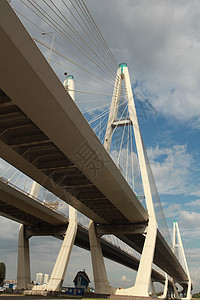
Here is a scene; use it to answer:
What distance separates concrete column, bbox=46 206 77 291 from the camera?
30.0 metres

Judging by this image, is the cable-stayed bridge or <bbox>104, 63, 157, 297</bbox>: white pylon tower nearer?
the cable-stayed bridge

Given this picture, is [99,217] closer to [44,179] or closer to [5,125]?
[44,179]

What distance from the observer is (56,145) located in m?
16.8

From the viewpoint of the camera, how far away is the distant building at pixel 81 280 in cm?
4372

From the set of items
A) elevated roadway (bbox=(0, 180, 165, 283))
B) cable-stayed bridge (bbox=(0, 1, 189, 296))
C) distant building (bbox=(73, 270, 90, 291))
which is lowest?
distant building (bbox=(73, 270, 90, 291))

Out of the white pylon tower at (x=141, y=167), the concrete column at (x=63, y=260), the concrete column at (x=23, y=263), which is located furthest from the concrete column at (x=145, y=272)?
the concrete column at (x=23, y=263)

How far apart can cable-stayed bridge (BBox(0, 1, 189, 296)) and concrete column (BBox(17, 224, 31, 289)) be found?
8.53m

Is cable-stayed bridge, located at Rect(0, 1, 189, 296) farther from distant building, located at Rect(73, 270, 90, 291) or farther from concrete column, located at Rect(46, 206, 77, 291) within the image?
distant building, located at Rect(73, 270, 90, 291)

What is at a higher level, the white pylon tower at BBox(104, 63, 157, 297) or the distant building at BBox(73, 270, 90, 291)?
the white pylon tower at BBox(104, 63, 157, 297)

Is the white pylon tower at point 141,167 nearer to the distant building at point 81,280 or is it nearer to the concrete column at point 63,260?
the concrete column at point 63,260

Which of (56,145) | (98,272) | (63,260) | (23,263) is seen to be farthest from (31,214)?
(56,145)

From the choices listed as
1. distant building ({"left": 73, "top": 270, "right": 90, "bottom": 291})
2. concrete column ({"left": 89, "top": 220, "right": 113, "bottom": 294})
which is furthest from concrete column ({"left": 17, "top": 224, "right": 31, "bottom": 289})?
distant building ({"left": 73, "top": 270, "right": 90, "bottom": 291})

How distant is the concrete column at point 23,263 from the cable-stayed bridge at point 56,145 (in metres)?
8.53

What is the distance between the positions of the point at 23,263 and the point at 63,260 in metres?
6.08
